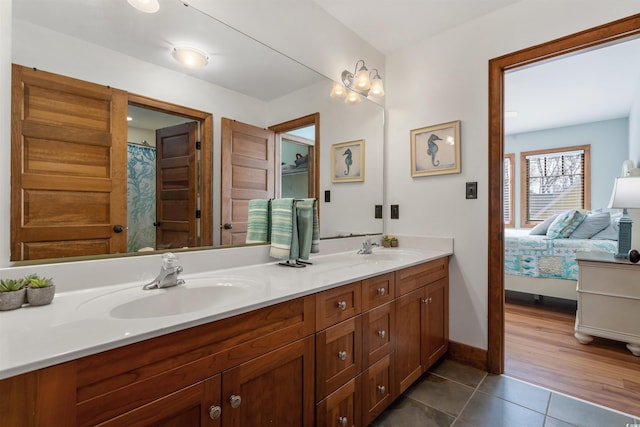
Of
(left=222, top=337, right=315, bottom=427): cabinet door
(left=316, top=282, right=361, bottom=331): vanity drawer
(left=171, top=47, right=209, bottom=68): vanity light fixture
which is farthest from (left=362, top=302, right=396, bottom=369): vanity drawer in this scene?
(left=171, top=47, right=209, bottom=68): vanity light fixture

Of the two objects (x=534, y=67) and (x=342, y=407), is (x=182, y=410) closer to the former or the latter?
(x=342, y=407)

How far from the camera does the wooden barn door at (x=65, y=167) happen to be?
0.98m

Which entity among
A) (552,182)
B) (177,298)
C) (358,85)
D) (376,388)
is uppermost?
(358,85)

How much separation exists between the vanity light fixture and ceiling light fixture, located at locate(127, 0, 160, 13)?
0.15 meters

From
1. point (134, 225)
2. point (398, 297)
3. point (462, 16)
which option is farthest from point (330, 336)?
point (462, 16)

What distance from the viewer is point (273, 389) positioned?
39.2 inches

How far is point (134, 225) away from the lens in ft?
3.95

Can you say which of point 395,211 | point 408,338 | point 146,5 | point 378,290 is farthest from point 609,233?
point 146,5

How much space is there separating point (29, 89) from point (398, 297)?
5.79 ft

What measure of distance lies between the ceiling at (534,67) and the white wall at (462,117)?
0.43 feet

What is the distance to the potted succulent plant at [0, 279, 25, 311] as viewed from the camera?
0.81 meters

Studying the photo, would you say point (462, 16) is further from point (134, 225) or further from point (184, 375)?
point (184, 375)

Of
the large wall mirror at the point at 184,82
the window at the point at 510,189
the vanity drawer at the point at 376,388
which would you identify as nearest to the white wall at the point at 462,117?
the large wall mirror at the point at 184,82

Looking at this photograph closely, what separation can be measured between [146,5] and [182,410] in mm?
1481
